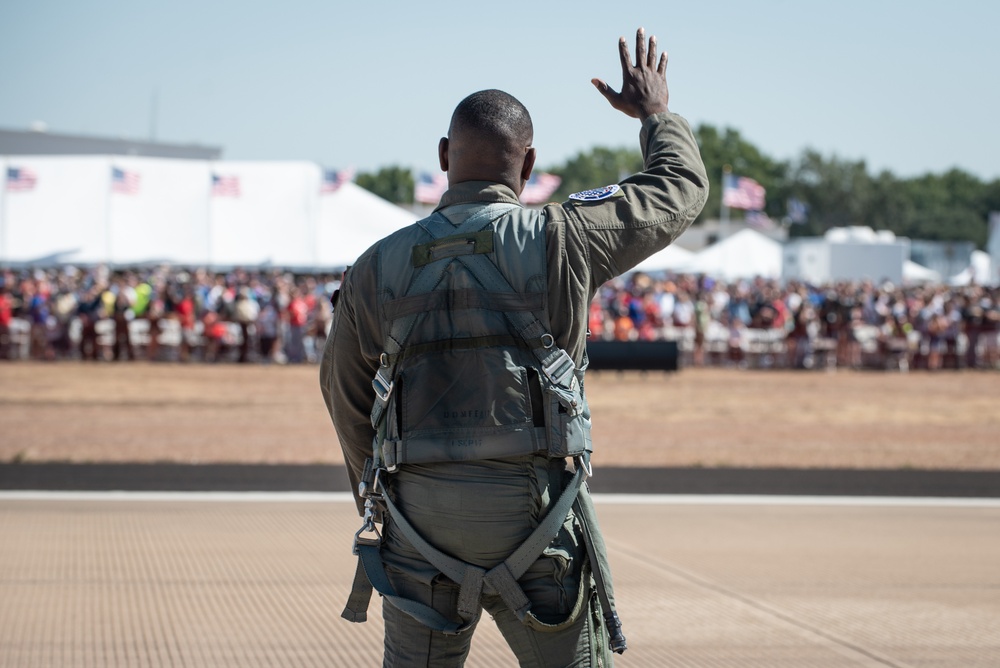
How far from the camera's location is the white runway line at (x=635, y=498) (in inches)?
352

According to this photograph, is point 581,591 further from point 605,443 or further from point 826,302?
point 826,302

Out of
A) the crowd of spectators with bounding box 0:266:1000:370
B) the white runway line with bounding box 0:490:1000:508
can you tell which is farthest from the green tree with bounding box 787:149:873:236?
the white runway line with bounding box 0:490:1000:508

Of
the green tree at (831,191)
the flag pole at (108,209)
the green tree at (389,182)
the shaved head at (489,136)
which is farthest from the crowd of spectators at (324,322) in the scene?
the green tree at (389,182)

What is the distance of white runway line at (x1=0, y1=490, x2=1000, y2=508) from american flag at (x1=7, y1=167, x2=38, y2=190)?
876 inches

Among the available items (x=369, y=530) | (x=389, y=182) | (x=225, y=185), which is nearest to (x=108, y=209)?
(x=225, y=185)

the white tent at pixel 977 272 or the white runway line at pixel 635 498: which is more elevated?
the white tent at pixel 977 272

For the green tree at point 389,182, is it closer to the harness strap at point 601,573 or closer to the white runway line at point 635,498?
the white runway line at point 635,498

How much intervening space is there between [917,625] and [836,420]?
11339 millimetres

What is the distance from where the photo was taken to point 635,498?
368 inches

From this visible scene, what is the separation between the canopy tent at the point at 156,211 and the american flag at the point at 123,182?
0.02 m

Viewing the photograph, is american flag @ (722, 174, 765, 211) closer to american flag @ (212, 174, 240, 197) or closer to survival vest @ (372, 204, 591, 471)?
american flag @ (212, 174, 240, 197)

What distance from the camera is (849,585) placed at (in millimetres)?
6422

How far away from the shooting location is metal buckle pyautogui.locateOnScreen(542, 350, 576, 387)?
Answer: 2648 millimetres

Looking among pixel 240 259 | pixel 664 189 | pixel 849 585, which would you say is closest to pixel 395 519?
pixel 664 189
